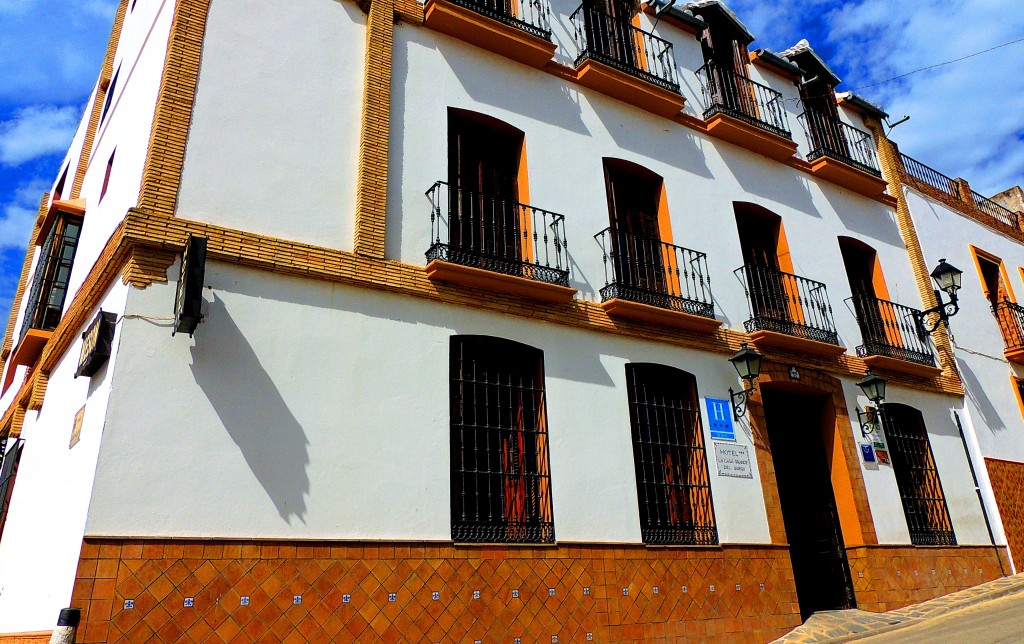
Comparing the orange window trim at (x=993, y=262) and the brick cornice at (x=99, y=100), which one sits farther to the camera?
the orange window trim at (x=993, y=262)

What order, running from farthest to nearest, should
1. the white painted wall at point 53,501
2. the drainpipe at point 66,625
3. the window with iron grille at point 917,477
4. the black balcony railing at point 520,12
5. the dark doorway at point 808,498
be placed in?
the window with iron grille at point 917,477, the dark doorway at point 808,498, the black balcony railing at point 520,12, the white painted wall at point 53,501, the drainpipe at point 66,625

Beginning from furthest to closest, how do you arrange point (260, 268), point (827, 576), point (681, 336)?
point (827, 576), point (681, 336), point (260, 268)

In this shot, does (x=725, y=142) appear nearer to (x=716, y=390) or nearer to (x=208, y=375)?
(x=716, y=390)

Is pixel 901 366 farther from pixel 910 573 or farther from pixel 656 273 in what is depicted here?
pixel 656 273

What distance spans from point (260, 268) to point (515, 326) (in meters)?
2.83

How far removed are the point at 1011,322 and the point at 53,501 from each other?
1652cm

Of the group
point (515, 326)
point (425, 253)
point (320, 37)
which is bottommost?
point (515, 326)

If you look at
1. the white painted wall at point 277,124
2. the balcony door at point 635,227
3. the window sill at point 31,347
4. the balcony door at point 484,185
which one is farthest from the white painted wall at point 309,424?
the window sill at point 31,347

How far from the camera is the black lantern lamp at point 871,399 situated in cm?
1103

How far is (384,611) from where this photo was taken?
21.0 feet

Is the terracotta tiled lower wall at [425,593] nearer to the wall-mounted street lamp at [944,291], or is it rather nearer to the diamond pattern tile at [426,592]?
the diamond pattern tile at [426,592]

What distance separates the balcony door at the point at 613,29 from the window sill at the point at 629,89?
17.3 inches

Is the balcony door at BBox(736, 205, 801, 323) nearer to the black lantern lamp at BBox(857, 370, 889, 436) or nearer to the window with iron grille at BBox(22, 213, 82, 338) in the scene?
the black lantern lamp at BBox(857, 370, 889, 436)

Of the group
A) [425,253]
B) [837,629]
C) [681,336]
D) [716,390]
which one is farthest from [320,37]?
[837,629]
